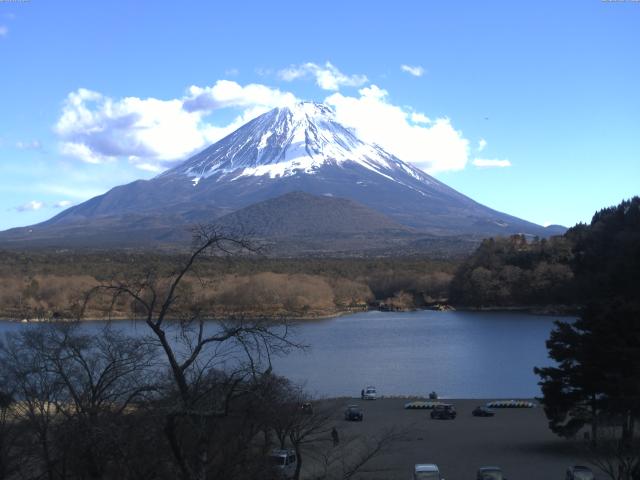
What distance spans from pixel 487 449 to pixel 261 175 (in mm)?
153939

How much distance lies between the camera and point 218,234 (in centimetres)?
453

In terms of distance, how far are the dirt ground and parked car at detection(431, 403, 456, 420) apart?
0.58 ft

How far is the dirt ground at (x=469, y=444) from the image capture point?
1214 cm

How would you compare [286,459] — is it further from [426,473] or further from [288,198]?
[288,198]

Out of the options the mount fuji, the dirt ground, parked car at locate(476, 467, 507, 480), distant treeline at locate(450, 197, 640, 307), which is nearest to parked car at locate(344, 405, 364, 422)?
the dirt ground

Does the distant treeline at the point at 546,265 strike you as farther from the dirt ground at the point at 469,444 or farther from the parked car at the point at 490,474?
the parked car at the point at 490,474

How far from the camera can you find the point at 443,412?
18047mm

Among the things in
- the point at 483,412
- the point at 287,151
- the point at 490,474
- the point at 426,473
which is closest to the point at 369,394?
the point at 483,412

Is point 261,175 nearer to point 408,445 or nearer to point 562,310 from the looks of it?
point 562,310

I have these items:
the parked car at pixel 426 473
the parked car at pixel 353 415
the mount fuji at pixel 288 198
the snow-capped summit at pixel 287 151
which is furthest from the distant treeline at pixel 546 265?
the snow-capped summit at pixel 287 151

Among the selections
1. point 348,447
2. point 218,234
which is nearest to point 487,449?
point 348,447

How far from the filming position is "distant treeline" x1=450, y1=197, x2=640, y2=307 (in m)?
50.7

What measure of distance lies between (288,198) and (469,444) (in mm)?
127422

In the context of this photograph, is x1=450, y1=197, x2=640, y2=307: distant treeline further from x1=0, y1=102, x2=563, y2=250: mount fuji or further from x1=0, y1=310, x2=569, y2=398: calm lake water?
x1=0, y1=102, x2=563, y2=250: mount fuji
